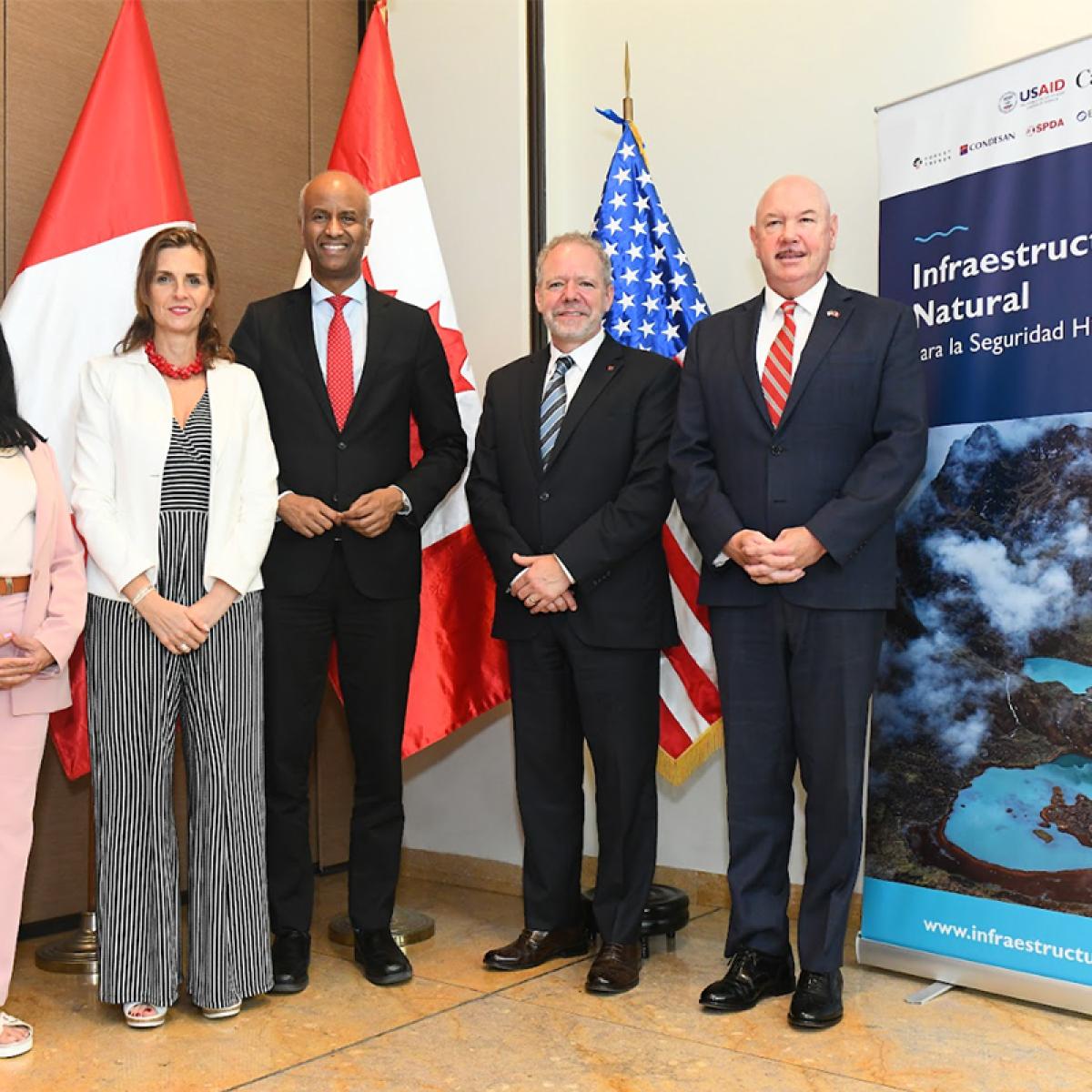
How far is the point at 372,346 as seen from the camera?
311cm

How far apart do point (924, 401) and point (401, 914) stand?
2.04 m

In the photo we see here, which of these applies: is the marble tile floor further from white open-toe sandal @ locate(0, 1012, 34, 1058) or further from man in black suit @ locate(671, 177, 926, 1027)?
man in black suit @ locate(671, 177, 926, 1027)

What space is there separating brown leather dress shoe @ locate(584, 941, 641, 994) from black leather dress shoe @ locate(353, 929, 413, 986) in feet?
1.45

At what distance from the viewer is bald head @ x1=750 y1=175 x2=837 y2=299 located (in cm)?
286

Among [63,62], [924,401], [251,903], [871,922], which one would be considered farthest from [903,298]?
[63,62]

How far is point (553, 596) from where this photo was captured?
295cm

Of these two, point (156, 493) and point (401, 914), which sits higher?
point (156, 493)

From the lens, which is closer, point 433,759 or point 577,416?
point 577,416

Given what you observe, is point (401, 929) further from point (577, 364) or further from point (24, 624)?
point (577, 364)

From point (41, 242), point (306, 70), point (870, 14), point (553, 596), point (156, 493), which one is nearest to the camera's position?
point (156, 493)

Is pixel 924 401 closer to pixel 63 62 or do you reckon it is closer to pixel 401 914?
pixel 401 914

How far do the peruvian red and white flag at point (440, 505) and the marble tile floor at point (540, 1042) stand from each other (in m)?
0.81

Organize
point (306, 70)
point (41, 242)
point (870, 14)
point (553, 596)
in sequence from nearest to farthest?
point (553, 596), point (41, 242), point (870, 14), point (306, 70)

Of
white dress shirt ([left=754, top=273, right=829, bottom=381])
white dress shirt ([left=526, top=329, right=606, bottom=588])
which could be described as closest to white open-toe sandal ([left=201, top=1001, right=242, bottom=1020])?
white dress shirt ([left=526, top=329, right=606, bottom=588])
